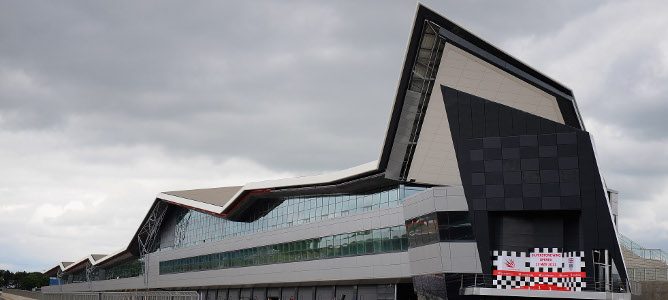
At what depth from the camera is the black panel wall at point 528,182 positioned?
27.9 meters

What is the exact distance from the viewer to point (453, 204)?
1230 inches

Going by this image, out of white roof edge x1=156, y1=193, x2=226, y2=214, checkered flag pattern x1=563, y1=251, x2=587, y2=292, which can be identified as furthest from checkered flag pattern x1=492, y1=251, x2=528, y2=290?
white roof edge x1=156, y1=193, x2=226, y2=214

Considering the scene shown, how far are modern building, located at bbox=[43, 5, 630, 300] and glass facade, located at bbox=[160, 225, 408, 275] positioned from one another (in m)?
0.13

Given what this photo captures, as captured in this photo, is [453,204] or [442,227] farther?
[442,227]

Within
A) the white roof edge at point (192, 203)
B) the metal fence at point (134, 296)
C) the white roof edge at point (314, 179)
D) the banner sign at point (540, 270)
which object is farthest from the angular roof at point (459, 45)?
the white roof edge at point (192, 203)

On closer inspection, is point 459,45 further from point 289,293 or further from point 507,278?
point 289,293

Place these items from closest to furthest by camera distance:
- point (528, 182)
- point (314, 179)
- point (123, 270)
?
point (528, 182)
point (314, 179)
point (123, 270)

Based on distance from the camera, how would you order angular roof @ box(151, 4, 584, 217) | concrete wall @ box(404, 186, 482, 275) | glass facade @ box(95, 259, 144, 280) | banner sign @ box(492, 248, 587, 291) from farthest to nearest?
glass facade @ box(95, 259, 144, 280) → angular roof @ box(151, 4, 584, 217) → concrete wall @ box(404, 186, 482, 275) → banner sign @ box(492, 248, 587, 291)

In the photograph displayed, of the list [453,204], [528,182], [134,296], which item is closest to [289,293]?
[134,296]

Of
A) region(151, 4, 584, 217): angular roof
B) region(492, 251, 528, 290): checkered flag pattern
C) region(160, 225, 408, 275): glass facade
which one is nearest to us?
region(492, 251, 528, 290): checkered flag pattern

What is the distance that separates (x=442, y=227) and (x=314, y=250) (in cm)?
2396

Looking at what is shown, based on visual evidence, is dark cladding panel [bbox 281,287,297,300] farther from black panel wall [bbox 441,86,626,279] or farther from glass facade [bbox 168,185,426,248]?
black panel wall [bbox 441,86,626,279]

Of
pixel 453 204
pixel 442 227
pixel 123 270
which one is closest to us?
pixel 453 204

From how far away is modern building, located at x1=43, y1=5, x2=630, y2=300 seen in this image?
2812 centimetres
